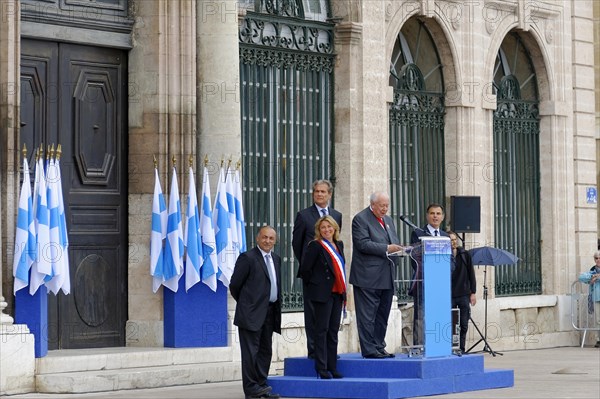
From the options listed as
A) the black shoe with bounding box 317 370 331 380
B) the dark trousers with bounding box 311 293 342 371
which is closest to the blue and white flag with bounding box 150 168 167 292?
the dark trousers with bounding box 311 293 342 371

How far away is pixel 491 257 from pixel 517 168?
11.5ft

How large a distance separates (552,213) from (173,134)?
386 inches

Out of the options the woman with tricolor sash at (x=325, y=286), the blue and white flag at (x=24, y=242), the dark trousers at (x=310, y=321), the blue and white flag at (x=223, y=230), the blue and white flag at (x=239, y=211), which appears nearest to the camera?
the woman with tricolor sash at (x=325, y=286)

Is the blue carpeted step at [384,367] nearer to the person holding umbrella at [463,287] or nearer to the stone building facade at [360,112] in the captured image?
the stone building facade at [360,112]

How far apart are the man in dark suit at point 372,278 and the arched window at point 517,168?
927 cm

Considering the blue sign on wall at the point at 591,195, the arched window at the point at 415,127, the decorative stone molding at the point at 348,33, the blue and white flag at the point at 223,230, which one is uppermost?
the decorative stone molding at the point at 348,33

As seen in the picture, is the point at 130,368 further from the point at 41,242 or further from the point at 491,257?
the point at 491,257

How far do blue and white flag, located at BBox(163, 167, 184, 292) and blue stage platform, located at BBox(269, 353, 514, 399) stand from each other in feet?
7.70

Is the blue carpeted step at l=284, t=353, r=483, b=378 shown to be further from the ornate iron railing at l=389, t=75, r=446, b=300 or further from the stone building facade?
the ornate iron railing at l=389, t=75, r=446, b=300

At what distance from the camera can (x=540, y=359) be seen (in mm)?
24500

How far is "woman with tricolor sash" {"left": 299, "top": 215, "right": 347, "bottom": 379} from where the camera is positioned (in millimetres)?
17203

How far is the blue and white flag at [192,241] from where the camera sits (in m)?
19.8

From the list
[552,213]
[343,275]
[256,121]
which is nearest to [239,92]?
[256,121]

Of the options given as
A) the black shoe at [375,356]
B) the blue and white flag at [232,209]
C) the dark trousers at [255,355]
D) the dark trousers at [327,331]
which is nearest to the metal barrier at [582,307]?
the blue and white flag at [232,209]
